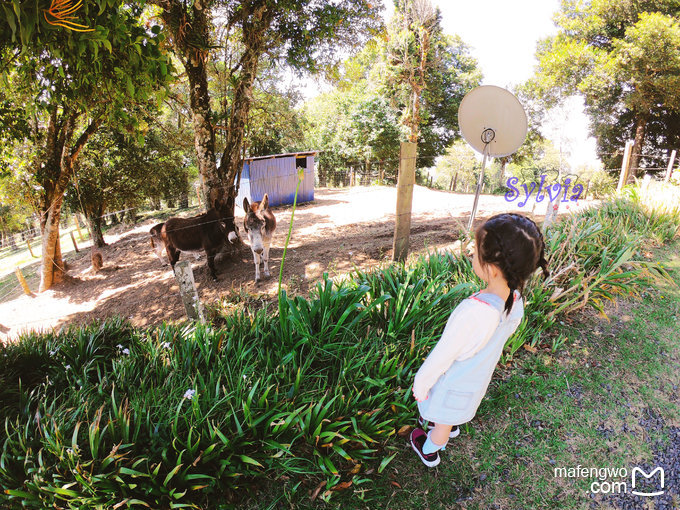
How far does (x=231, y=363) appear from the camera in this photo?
8.22ft

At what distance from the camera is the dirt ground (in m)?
5.33

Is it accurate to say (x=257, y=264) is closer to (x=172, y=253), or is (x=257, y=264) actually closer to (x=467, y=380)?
(x=172, y=253)

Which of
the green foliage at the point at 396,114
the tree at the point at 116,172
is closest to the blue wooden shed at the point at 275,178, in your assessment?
the tree at the point at 116,172

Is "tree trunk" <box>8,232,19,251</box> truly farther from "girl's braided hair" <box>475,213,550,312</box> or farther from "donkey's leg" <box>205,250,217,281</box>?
"girl's braided hair" <box>475,213,550,312</box>

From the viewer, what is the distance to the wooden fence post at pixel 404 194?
4.30 meters

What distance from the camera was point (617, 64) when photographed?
13.1 meters

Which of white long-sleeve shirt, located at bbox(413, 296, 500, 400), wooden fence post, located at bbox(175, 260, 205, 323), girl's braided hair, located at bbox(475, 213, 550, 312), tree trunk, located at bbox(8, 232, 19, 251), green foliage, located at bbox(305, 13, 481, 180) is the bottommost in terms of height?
tree trunk, located at bbox(8, 232, 19, 251)

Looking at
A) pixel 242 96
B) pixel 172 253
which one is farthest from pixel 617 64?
pixel 172 253

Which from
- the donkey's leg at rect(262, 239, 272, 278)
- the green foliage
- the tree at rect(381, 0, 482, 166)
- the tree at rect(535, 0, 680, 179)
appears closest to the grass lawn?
the donkey's leg at rect(262, 239, 272, 278)

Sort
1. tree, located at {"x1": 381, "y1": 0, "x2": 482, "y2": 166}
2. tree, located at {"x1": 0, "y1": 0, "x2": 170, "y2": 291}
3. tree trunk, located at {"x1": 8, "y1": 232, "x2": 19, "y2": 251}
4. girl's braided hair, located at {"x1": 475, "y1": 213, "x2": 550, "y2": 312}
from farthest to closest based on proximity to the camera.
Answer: tree, located at {"x1": 381, "y1": 0, "x2": 482, "y2": 166} < tree trunk, located at {"x1": 8, "y1": 232, "x2": 19, "y2": 251} < tree, located at {"x1": 0, "y1": 0, "x2": 170, "y2": 291} < girl's braided hair, located at {"x1": 475, "y1": 213, "x2": 550, "y2": 312}

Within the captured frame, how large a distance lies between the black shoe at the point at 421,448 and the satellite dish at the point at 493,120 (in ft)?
11.5

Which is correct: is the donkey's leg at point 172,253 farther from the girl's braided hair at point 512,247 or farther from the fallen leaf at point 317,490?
the girl's braided hair at point 512,247

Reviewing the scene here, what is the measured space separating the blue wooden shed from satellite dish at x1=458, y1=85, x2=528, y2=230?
414 inches

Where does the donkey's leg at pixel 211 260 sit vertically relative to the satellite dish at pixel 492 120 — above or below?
below
